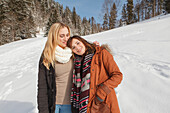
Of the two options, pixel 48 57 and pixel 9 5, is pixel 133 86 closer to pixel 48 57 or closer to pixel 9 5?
pixel 48 57

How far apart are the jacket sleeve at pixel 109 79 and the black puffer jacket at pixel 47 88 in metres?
0.73

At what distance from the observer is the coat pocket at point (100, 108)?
3.24 feet

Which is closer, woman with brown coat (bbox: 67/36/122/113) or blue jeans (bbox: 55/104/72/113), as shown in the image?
woman with brown coat (bbox: 67/36/122/113)

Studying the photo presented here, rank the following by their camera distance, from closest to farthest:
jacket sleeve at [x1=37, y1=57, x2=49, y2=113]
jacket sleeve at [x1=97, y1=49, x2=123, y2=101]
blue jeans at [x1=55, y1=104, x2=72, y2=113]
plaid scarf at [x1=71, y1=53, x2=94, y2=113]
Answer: jacket sleeve at [x1=97, y1=49, x2=123, y2=101] < plaid scarf at [x1=71, y1=53, x2=94, y2=113] < jacket sleeve at [x1=37, y1=57, x2=49, y2=113] < blue jeans at [x1=55, y1=104, x2=72, y2=113]

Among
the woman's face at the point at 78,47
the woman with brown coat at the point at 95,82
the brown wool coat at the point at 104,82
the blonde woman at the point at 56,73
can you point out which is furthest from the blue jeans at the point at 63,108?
the woman's face at the point at 78,47

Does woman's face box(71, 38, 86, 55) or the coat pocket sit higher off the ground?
woman's face box(71, 38, 86, 55)

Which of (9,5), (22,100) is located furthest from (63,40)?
(9,5)

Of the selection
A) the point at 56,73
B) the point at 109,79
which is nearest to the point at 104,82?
the point at 109,79

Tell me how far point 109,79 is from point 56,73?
81cm

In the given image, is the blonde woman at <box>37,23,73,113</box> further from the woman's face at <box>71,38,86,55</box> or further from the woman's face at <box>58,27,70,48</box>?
the woman's face at <box>71,38,86,55</box>

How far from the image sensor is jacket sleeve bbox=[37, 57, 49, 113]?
4.10 ft

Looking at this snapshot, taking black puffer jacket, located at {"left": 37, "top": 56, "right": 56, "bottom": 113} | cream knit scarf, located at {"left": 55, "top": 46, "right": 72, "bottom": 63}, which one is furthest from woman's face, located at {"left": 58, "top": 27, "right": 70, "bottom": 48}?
black puffer jacket, located at {"left": 37, "top": 56, "right": 56, "bottom": 113}

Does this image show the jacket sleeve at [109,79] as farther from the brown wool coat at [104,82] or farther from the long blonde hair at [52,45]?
the long blonde hair at [52,45]

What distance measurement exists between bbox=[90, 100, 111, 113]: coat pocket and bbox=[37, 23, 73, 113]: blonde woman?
48cm
